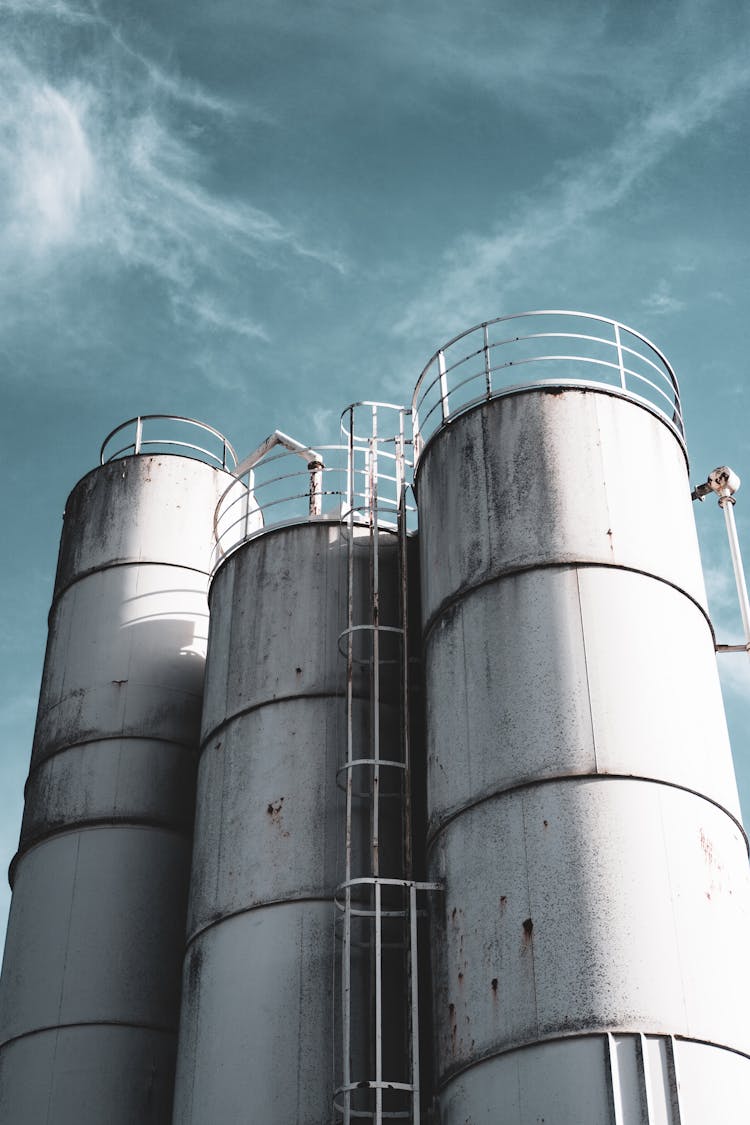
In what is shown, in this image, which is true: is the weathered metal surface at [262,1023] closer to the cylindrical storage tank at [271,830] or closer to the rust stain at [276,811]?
the cylindrical storage tank at [271,830]

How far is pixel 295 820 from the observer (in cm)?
1473

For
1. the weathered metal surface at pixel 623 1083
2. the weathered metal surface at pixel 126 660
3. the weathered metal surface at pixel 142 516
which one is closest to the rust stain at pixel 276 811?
the weathered metal surface at pixel 126 660

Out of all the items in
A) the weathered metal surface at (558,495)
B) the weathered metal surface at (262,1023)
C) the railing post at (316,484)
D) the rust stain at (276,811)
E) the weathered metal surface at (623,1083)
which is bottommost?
the weathered metal surface at (623,1083)

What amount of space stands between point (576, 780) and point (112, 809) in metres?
7.34

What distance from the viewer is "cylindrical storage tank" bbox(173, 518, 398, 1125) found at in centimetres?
1362

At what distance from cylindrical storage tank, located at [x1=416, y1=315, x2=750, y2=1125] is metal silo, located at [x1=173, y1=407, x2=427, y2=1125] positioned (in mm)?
1120

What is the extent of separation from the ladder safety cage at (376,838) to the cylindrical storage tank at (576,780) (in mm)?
619

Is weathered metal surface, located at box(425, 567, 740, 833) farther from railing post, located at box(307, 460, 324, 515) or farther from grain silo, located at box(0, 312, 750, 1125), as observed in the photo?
railing post, located at box(307, 460, 324, 515)

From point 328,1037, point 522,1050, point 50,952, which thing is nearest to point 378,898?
point 328,1037

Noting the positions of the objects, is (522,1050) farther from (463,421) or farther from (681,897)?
(463,421)

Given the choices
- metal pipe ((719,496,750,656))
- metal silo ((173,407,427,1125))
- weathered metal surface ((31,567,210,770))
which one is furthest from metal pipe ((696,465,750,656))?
weathered metal surface ((31,567,210,770))

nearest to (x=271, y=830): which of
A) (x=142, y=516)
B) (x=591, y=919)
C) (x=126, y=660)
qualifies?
(x=591, y=919)

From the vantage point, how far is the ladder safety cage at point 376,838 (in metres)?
13.1

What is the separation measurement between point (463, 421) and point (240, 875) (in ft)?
16.6
